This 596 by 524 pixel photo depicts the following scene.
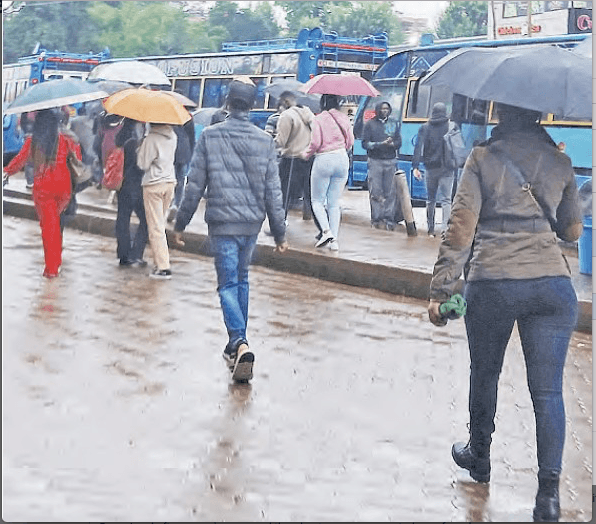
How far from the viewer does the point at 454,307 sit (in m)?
5.27

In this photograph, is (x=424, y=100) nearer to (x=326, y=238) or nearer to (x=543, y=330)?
(x=326, y=238)

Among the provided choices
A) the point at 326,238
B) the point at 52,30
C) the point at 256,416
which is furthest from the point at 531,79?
the point at 326,238

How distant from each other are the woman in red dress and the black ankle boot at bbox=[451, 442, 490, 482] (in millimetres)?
5957

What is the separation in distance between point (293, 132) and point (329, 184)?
1144mm

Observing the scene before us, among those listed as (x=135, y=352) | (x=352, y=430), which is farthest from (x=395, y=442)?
(x=135, y=352)

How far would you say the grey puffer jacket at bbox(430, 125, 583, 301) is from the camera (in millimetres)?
5207

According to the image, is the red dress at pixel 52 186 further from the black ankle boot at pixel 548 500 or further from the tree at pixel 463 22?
the black ankle boot at pixel 548 500

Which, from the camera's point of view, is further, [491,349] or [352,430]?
[352,430]

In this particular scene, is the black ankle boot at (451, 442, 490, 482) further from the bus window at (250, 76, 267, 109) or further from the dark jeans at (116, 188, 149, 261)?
the bus window at (250, 76, 267, 109)

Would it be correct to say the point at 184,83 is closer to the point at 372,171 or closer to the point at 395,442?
the point at 372,171

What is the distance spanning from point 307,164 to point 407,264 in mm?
3386

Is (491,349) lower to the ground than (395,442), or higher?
higher

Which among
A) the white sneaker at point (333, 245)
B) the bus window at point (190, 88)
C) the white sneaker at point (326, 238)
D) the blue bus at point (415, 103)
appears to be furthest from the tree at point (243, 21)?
the bus window at point (190, 88)

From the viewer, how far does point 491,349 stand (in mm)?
5379
